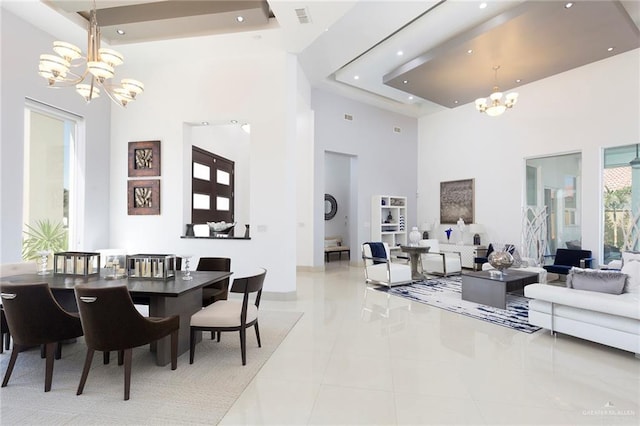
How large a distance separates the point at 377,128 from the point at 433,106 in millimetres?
1816

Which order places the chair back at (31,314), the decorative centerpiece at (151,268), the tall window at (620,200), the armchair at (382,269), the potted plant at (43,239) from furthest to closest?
the armchair at (382,269), the tall window at (620,200), the potted plant at (43,239), the decorative centerpiece at (151,268), the chair back at (31,314)

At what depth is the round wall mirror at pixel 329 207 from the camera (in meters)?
11.0

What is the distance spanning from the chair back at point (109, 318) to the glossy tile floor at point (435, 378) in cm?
98

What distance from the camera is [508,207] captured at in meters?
8.29

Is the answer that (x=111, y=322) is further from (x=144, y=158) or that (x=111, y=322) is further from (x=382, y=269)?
(x=382, y=269)

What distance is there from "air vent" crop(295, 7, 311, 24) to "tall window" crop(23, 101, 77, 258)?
13.1ft

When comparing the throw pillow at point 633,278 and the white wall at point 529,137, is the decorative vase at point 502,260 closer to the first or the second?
the throw pillow at point 633,278

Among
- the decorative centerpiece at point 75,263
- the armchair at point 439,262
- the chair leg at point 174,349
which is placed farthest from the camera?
the armchair at point 439,262

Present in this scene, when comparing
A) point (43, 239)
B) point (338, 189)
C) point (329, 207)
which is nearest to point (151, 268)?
point (43, 239)

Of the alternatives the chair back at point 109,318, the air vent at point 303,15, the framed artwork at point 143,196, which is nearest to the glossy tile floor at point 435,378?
the chair back at point 109,318

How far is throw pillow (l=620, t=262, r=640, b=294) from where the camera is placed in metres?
3.63

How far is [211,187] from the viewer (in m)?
8.24

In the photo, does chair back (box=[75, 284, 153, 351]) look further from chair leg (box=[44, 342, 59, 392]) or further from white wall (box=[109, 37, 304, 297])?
white wall (box=[109, 37, 304, 297])

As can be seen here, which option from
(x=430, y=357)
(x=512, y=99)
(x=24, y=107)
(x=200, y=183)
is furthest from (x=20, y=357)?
(x=512, y=99)
